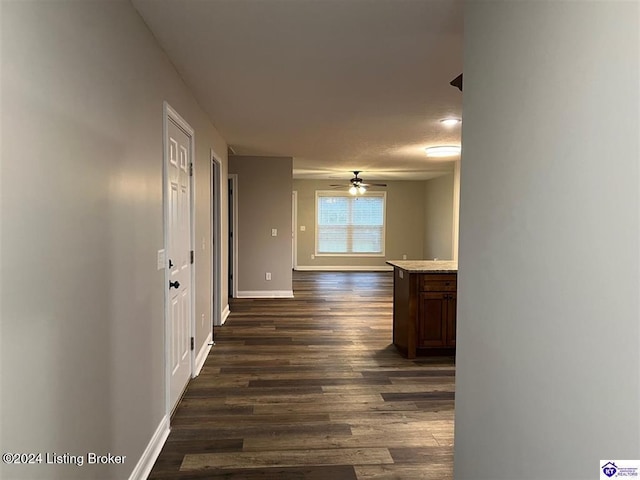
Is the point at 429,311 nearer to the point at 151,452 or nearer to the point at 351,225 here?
the point at 151,452

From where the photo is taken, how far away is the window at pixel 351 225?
1110 cm

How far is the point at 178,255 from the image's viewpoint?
3008 millimetres

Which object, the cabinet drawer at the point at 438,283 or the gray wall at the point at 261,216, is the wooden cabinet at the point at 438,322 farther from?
the gray wall at the point at 261,216

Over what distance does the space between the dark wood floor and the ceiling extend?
2.38 metres

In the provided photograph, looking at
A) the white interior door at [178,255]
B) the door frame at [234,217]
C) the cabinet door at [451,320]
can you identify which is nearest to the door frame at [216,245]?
the door frame at [234,217]

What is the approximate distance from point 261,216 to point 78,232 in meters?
5.38

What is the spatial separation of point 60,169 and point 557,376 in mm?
1625

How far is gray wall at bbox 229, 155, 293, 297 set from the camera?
22.2 feet

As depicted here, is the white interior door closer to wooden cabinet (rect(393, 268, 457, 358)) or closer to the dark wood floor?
the dark wood floor

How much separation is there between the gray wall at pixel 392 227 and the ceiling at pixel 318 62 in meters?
6.06

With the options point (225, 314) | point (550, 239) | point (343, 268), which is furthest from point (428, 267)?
point (343, 268)

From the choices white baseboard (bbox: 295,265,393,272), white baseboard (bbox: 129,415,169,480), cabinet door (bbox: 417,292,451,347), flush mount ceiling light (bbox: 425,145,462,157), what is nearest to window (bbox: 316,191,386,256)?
white baseboard (bbox: 295,265,393,272)

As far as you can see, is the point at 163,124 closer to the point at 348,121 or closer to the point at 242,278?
the point at 348,121

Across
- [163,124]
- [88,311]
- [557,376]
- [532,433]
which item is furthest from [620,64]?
[163,124]
